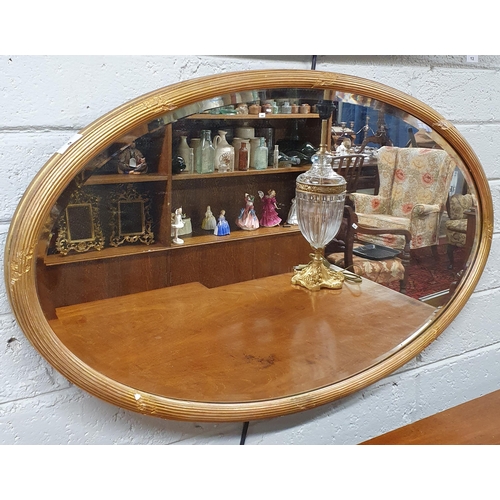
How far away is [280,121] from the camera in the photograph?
66cm

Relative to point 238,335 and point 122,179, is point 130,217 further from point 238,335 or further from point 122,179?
point 238,335

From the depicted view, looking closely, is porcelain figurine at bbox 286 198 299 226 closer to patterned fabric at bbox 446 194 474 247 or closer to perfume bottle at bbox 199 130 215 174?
perfume bottle at bbox 199 130 215 174

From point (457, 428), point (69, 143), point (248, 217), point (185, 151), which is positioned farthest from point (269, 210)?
point (457, 428)

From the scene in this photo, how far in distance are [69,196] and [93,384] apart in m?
0.19

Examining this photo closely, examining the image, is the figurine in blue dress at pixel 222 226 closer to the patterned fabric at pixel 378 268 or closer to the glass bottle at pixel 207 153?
the glass bottle at pixel 207 153

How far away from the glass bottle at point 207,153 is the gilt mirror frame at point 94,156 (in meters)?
0.04

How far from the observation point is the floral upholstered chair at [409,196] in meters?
0.77

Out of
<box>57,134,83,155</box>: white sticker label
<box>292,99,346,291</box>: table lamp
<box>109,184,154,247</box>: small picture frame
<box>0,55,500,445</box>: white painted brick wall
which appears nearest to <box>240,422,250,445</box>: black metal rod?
<box>0,55,500,445</box>: white painted brick wall

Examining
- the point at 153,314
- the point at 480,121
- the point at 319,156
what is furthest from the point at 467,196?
the point at 153,314

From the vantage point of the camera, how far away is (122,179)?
1.93 feet

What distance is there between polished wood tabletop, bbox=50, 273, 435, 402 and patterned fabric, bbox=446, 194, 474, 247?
105 mm

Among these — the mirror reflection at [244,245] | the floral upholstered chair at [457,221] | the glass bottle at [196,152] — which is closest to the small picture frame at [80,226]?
the mirror reflection at [244,245]

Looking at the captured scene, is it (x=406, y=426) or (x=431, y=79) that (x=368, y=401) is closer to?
(x=406, y=426)

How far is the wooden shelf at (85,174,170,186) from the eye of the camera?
573 millimetres
